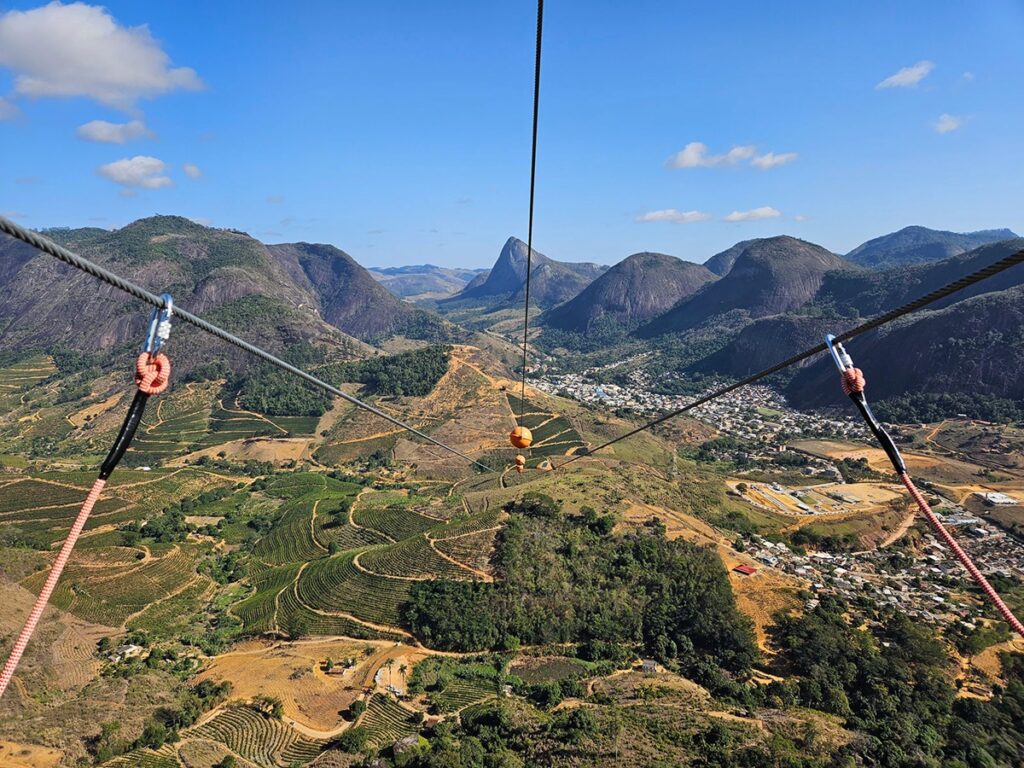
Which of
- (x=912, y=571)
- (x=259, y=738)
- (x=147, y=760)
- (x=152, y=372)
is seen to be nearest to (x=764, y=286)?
(x=912, y=571)

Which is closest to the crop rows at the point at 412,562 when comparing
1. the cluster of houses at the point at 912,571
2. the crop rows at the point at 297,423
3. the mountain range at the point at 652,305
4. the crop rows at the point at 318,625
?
the crop rows at the point at 318,625

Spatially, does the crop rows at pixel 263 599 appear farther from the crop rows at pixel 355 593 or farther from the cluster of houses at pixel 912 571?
the cluster of houses at pixel 912 571

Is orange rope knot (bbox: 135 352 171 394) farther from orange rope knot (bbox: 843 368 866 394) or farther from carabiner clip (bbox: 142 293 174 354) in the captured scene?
orange rope knot (bbox: 843 368 866 394)

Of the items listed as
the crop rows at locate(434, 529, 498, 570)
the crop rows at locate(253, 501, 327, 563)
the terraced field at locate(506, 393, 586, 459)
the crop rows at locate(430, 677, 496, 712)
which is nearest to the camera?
the crop rows at locate(430, 677, 496, 712)

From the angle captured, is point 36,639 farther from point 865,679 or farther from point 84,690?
point 865,679

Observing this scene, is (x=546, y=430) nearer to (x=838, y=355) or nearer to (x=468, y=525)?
(x=468, y=525)

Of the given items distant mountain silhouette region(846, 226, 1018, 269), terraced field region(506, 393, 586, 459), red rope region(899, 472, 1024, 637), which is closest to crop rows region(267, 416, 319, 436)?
terraced field region(506, 393, 586, 459)
